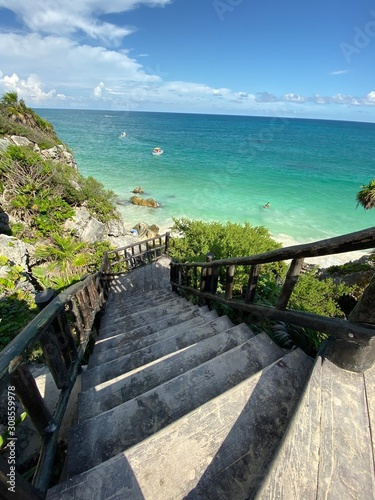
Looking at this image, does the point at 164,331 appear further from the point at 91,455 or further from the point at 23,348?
the point at 23,348

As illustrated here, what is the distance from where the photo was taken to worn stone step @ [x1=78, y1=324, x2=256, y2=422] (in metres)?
1.76

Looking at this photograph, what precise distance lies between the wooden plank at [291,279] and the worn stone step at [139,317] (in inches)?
97.4

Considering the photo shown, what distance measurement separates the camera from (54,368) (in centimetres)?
185

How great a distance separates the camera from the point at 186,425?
4.39 feet

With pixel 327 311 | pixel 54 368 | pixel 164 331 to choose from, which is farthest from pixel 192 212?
pixel 54 368

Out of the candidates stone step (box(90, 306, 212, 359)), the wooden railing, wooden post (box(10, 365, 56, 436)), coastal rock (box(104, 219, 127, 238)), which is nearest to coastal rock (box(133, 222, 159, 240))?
coastal rock (box(104, 219, 127, 238))

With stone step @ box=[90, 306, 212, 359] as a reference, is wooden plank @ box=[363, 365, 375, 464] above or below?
above

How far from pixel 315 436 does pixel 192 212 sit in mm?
19396

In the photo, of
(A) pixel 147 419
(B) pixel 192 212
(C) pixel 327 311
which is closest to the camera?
(A) pixel 147 419

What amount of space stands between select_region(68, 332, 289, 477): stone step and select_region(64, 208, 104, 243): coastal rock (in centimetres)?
936

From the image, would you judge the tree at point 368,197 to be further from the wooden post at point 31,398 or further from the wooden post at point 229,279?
the wooden post at point 31,398

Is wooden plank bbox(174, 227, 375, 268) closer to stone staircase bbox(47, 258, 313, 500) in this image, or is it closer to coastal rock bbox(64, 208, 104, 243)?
stone staircase bbox(47, 258, 313, 500)

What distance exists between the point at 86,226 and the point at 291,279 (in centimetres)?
1008

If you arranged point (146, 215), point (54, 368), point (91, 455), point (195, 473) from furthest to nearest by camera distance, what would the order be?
point (146, 215) → point (54, 368) → point (91, 455) → point (195, 473)
